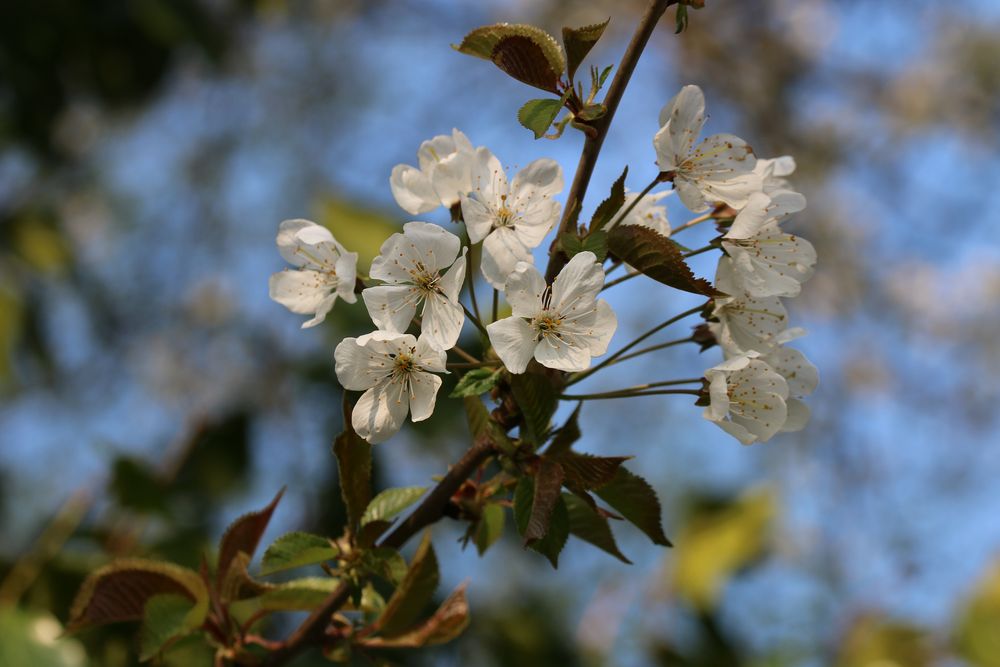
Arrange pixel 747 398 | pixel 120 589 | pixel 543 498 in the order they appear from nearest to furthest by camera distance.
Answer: pixel 543 498, pixel 747 398, pixel 120 589

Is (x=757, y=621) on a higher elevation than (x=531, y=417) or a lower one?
lower

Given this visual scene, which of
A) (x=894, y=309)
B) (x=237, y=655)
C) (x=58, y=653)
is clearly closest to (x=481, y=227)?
(x=237, y=655)

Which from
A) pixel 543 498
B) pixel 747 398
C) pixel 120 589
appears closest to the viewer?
pixel 543 498

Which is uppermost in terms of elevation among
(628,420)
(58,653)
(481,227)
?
(481,227)

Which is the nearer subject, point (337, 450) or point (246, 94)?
point (337, 450)

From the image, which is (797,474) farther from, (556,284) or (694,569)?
(556,284)

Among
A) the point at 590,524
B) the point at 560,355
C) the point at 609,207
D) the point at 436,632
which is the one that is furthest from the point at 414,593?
the point at 609,207

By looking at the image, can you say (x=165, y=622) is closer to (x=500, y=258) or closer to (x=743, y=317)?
(x=500, y=258)
